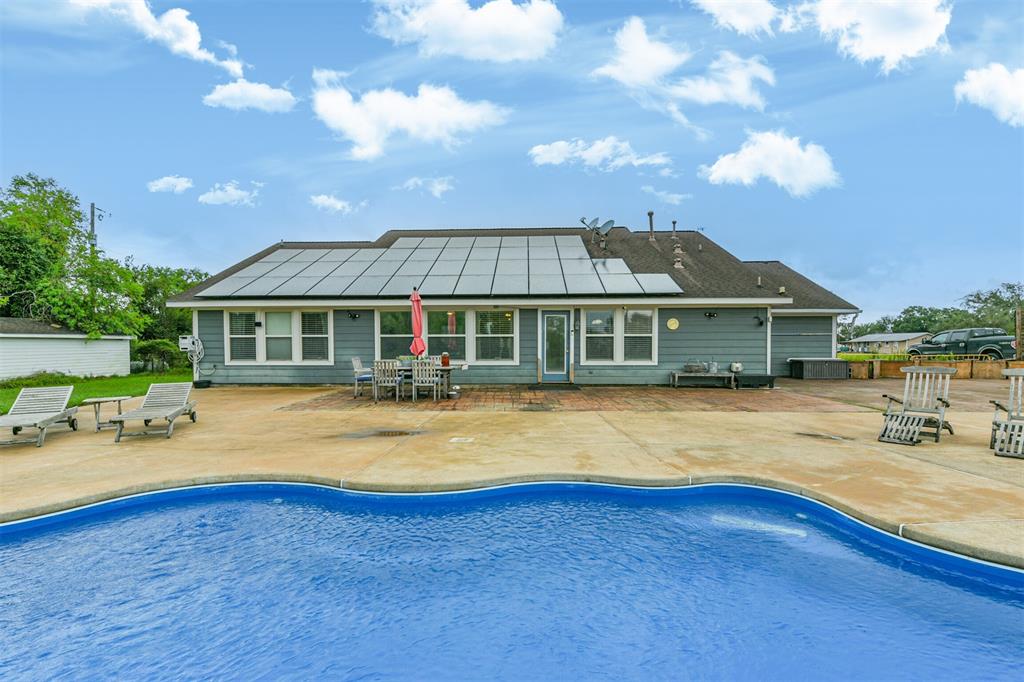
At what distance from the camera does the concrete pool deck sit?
3.73 meters

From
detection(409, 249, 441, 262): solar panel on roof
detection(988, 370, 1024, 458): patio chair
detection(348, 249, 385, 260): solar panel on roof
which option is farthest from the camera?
detection(348, 249, 385, 260): solar panel on roof

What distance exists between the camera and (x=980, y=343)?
18.1m

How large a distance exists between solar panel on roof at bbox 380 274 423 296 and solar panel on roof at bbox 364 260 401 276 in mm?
512

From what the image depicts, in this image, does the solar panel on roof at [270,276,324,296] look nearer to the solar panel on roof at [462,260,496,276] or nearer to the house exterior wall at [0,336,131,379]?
the solar panel on roof at [462,260,496,276]

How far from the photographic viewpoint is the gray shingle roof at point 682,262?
12.7 m

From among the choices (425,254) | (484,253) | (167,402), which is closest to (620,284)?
(484,253)

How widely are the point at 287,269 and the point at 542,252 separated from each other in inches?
321

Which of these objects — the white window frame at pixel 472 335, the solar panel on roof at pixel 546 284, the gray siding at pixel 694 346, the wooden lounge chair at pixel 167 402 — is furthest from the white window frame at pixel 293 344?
the gray siding at pixel 694 346

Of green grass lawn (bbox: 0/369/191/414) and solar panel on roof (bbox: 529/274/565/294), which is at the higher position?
solar panel on roof (bbox: 529/274/565/294)

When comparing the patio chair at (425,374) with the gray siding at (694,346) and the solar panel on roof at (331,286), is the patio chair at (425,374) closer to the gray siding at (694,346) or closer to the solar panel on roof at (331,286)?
the solar panel on roof at (331,286)

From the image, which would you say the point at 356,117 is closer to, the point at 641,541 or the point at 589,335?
the point at 589,335

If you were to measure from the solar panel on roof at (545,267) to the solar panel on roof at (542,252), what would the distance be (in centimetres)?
43

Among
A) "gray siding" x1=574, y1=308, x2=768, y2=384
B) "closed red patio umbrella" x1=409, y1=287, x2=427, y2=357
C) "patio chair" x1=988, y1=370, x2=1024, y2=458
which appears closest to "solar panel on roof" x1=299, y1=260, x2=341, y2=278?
"closed red patio umbrella" x1=409, y1=287, x2=427, y2=357

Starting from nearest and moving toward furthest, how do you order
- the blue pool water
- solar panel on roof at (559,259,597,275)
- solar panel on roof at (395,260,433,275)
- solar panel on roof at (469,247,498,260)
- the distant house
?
the blue pool water
solar panel on roof at (559,259,597,275)
solar panel on roof at (395,260,433,275)
solar panel on roof at (469,247,498,260)
the distant house
